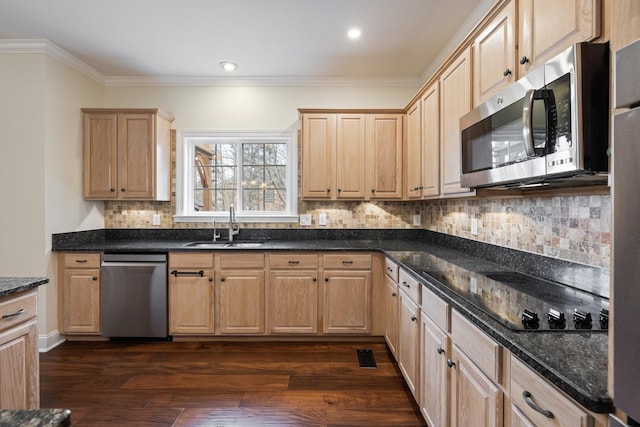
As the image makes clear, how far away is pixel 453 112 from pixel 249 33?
178 centimetres

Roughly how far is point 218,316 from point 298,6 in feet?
8.89

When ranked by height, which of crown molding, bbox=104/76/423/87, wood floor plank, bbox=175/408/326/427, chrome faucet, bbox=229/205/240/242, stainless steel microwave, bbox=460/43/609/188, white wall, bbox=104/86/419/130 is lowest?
wood floor plank, bbox=175/408/326/427

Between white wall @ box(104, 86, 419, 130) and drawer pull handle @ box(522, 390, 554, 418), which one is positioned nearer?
drawer pull handle @ box(522, 390, 554, 418)

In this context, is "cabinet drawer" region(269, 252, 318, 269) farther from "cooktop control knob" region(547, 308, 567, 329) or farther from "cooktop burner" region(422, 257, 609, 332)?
"cooktop control knob" region(547, 308, 567, 329)

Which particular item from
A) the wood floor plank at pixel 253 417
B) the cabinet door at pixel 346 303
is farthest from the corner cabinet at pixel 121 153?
the wood floor plank at pixel 253 417

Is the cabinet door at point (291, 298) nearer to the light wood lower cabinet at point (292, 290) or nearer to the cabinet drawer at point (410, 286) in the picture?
the light wood lower cabinet at point (292, 290)

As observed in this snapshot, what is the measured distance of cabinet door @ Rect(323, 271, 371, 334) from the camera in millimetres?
3186

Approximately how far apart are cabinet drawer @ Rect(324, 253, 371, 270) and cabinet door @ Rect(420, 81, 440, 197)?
0.83 meters

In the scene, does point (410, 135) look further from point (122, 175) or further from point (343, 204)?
point (122, 175)

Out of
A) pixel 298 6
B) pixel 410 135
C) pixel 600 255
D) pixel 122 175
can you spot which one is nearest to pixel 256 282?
pixel 122 175

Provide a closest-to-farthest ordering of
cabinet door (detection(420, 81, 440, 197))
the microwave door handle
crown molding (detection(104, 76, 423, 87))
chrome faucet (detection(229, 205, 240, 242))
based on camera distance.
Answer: the microwave door handle < cabinet door (detection(420, 81, 440, 197)) < chrome faucet (detection(229, 205, 240, 242)) < crown molding (detection(104, 76, 423, 87))

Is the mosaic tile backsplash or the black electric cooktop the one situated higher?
the mosaic tile backsplash

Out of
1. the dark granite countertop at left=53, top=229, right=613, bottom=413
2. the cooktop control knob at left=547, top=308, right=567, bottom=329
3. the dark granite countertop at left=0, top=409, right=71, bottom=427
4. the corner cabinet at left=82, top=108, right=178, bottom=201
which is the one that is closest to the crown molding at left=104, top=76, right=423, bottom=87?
the corner cabinet at left=82, top=108, right=178, bottom=201

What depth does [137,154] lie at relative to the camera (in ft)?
11.4
